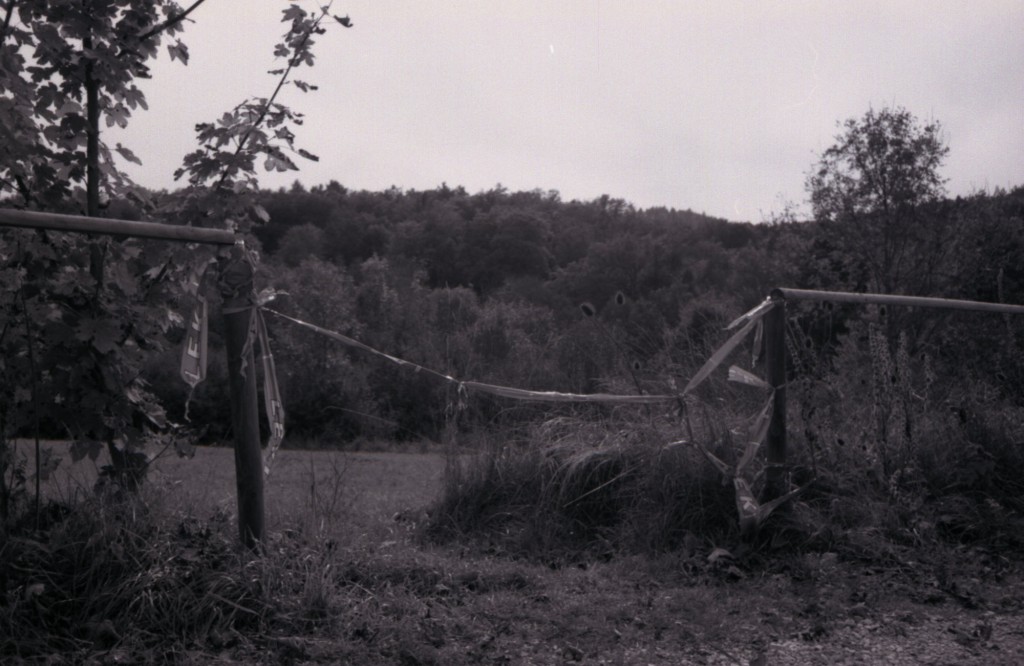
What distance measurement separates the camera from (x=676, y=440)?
6434 millimetres

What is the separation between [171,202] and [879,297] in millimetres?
4598

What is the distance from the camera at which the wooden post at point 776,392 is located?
6176 mm

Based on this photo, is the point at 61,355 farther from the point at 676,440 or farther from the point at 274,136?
the point at 676,440

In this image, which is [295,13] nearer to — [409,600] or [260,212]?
[260,212]

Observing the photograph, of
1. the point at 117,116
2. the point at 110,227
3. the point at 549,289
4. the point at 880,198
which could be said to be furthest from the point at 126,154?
the point at 549,289

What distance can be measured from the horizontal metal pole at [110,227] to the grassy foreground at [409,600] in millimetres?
1307

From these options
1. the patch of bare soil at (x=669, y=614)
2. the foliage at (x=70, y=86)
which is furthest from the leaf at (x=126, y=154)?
the patch of bare soil at (x=669, y=614)

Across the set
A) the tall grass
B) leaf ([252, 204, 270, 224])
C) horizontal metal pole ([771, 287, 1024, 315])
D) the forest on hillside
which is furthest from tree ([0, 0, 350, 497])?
horizontal metal pole ([771, 287, 1024, 315])

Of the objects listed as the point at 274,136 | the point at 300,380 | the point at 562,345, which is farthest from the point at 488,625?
the point at 300,380

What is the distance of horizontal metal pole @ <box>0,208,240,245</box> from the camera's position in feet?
13.4

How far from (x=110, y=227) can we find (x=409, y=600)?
85.7 inches

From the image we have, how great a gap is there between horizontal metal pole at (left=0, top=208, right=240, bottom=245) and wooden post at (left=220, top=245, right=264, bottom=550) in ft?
0.54

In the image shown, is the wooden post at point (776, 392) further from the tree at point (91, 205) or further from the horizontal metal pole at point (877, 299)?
the tree at point (91, 205)

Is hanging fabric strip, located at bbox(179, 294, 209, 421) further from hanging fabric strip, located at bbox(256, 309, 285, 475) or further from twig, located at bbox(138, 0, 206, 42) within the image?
twig, located at bbox(138, 0, 206, 42)
